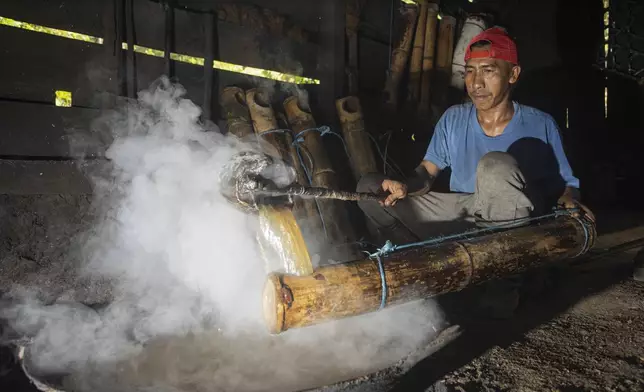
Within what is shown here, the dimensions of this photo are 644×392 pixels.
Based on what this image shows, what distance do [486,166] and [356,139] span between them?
193cm

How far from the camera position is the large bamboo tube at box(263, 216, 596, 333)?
187 centimetres

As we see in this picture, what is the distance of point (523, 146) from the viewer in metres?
3.63

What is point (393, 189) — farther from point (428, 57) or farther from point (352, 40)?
point (428, 57)

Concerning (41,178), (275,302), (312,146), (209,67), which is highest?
(209,67)

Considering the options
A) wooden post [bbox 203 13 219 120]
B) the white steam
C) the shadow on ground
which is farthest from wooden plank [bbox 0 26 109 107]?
the shadow on ground

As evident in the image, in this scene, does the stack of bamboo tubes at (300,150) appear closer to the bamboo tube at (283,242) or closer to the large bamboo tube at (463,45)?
the bamboo tube at (283,242)

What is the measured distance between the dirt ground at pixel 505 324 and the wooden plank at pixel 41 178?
0.26ft

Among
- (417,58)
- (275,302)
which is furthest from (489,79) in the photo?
(275,302)

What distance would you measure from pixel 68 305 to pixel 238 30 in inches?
135

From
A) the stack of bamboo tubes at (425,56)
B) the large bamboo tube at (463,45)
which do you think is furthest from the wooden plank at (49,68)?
the large bamboo tube at (463,45)

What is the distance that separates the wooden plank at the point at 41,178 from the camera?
10.7 ft

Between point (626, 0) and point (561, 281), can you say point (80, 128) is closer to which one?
point (561, 281)

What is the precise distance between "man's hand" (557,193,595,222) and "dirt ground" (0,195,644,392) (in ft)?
2.19

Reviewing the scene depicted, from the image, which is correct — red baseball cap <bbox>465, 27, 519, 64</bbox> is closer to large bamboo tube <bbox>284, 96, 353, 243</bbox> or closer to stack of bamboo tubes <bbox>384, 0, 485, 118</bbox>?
large bamboo tube <bbox>284, 96, 353, 243</bbox>
